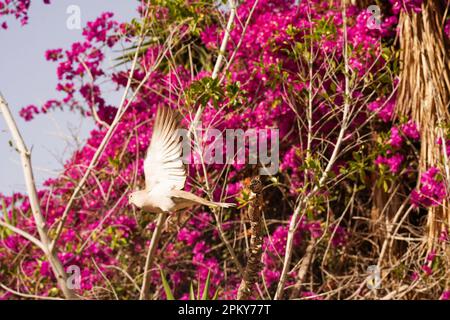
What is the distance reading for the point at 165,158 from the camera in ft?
10.8

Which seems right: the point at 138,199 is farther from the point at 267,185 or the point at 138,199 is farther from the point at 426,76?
the point at 426,76

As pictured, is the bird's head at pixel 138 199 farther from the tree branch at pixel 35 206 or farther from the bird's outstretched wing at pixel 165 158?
the tree branch at pixel 35 206

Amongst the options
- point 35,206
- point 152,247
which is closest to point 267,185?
point 152,247

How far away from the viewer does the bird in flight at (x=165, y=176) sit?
305cm

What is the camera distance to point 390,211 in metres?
6.16

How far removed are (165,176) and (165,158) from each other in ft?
0.39

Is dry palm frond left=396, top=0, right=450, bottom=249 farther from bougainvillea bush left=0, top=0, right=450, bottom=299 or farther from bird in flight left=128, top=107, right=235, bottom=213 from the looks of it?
bird in flight left=128, top=107, right=235, bottom=213

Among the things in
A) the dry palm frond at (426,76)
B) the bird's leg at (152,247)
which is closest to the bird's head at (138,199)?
the bird's leg at (152,247)

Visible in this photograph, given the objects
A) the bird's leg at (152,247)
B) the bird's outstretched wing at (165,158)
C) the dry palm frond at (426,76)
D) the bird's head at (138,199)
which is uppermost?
the dry palm frond at (426,76)

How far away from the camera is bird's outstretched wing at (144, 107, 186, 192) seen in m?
3.14

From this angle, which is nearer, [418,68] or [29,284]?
[418,68]
